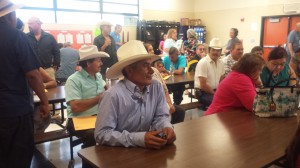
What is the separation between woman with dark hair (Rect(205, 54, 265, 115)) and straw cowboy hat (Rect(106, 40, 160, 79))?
932 millimetres

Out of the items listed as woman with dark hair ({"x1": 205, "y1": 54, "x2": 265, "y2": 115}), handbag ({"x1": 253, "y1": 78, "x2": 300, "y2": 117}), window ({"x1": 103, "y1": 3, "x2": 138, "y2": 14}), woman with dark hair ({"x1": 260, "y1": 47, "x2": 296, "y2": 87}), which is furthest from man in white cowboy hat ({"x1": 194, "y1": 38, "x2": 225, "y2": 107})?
window ({"x1": 103, "y1": 3, "x2": 138, "y2": 14})

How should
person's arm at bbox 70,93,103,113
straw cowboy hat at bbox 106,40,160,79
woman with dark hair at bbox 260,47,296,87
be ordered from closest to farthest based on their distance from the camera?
straw cowboy hat at bbox 106,40,160,79 → person's arm at bbox 70,93,103,113 → woman with dark hair at bbox 260,47,296,87

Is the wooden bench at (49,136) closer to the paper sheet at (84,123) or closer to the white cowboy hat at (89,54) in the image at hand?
the paper sheet at (84,123)

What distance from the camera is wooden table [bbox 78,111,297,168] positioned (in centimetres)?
133

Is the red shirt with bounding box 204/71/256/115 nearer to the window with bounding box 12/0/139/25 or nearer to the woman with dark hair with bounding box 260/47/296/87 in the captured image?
the woman with dark hair with bounding box 260/47/296/87

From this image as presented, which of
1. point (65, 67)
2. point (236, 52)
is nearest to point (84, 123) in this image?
point (236, 52)

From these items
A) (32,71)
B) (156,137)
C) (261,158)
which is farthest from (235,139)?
(32,71)

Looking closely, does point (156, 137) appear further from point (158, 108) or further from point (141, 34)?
point (141, 34)

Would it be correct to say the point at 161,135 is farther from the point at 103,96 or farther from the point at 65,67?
the point at 65,67

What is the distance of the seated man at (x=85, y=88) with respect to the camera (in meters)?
2.48

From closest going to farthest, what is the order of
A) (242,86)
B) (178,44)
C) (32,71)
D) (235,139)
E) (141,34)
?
(235,139)
(32,71)
(242,86)
(178,44)
(141,34)

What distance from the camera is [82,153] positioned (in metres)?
1.44

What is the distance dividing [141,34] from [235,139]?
27.5 feet

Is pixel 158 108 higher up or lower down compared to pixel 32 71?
lower down
